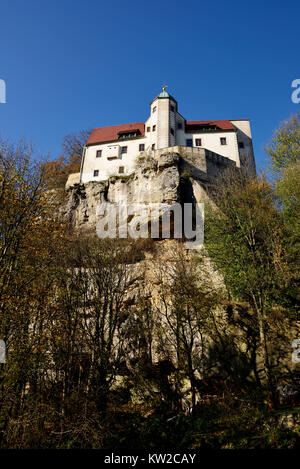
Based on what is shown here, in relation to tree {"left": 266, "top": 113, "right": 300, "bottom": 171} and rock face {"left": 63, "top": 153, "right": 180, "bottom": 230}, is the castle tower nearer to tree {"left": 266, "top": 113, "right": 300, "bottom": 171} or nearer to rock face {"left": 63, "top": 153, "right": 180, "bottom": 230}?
rock face {"left": 63, "top": 153, "right": 180, "bottom": 230}

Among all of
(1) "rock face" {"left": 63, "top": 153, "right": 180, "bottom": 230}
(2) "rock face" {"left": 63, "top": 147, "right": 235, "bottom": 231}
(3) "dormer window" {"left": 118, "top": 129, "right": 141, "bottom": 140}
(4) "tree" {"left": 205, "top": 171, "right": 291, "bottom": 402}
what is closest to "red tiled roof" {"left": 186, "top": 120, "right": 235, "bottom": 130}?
(2) "rock face" {"left": 63, "top": 147, "right": 235, "bottom": 231}

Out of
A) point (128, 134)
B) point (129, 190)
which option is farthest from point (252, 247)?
point (128, 134)

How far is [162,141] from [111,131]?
1070 centimetres

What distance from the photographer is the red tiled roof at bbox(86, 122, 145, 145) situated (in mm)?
39344

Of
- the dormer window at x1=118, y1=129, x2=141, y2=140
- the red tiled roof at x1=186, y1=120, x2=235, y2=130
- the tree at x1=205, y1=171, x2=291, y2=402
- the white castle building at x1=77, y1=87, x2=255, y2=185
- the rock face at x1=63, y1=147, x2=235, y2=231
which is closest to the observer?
the tree at x1=205, y1=171, x2=291, y2=402

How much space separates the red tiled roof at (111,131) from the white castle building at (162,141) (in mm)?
217

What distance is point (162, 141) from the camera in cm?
3469

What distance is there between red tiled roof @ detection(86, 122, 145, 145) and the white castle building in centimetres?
22

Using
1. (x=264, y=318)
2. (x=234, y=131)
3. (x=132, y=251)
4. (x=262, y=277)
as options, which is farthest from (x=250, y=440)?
(x=234, y=131)

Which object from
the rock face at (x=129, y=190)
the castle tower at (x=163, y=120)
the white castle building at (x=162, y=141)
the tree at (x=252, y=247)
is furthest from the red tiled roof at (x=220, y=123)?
the tree at (x=252, y=247)

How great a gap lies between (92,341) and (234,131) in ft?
108

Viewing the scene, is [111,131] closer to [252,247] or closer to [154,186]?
[154,186]

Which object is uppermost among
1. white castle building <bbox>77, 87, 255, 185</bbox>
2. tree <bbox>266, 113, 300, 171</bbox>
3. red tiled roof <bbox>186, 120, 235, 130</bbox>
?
red tiled roof <bbox>186, 120, 235, 130</bbox>

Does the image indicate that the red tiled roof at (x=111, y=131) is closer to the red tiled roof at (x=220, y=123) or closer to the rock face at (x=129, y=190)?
the red tiled roof at (x=220, y=123)
